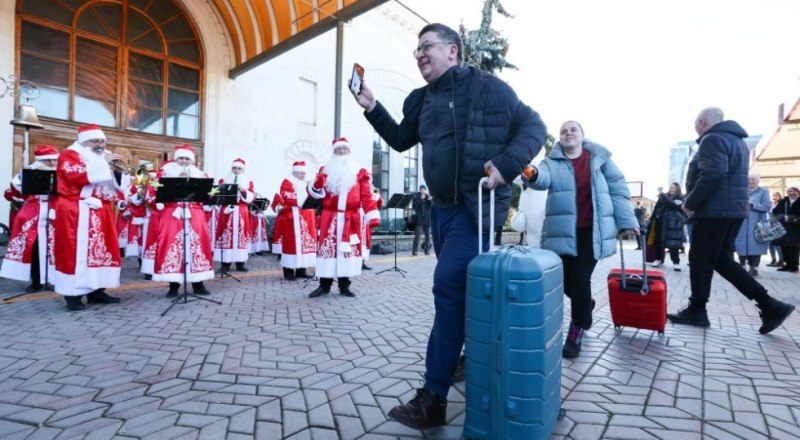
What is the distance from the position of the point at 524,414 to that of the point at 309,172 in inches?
499

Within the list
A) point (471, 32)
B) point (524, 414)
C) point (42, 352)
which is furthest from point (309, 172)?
point (524, 414)

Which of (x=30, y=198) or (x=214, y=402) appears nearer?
(x=214, y=402)

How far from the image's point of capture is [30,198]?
585 cm

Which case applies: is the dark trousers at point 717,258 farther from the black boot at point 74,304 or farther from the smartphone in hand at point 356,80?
the black boot at point 74,304

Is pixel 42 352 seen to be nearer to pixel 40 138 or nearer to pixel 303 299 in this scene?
pixel 303 299

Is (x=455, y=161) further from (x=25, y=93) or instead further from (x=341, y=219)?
(x=25, y=93)

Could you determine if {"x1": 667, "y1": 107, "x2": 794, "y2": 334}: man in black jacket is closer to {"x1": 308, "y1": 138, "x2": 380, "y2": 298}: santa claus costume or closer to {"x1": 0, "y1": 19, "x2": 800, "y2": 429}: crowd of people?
{"x1": 0, "y1": 19, "x2": 800, "y2": 429}: crowd of people

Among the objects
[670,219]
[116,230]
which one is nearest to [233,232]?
[116,230]

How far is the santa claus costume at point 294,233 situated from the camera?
7.23 meters

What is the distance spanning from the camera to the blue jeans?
2.11 m

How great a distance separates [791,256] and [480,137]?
11.2 meters

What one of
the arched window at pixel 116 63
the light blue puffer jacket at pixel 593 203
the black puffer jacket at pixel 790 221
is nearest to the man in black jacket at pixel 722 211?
the light blue puffer jacket at pixel 593 203

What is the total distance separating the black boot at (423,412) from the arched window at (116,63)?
1067 cm

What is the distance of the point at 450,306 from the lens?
212 cm
